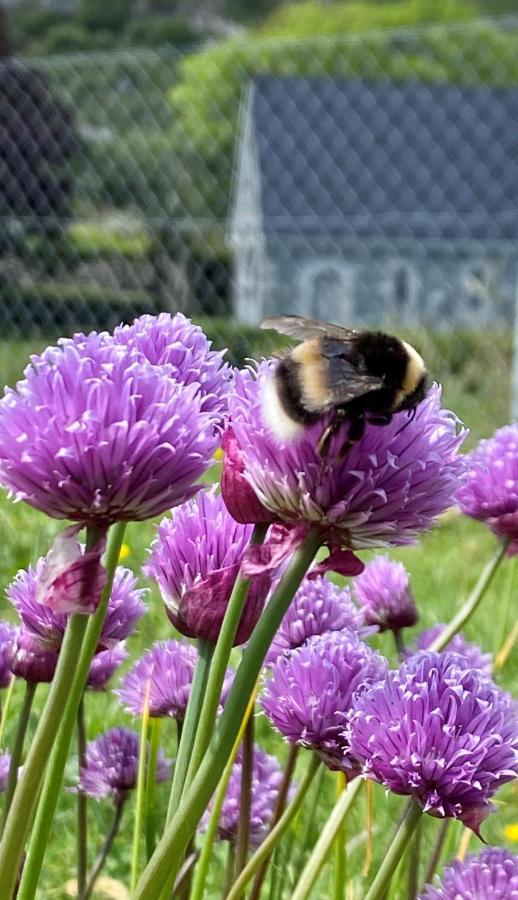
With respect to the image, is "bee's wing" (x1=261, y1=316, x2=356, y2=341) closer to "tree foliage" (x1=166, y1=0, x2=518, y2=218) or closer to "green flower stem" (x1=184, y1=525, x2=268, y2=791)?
"green flower stem" (x1=184, y1=525, x2=268, y2=791)

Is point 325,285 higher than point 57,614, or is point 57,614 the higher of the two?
point 325,285

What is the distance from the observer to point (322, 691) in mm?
765

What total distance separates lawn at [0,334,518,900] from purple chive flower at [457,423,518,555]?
37 millimetres

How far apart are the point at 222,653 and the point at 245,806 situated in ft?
1.06

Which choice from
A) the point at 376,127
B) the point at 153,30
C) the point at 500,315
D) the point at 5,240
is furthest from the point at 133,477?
the point at 153,30

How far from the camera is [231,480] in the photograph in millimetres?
582

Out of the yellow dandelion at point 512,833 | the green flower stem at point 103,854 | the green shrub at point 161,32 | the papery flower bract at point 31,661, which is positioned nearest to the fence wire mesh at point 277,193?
the green shrub at point 161,32

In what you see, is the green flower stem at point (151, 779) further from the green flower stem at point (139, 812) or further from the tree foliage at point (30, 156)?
the tree foliage at point (30, 156)

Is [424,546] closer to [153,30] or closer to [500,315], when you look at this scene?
[500,315]

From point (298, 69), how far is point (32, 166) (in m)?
13.5

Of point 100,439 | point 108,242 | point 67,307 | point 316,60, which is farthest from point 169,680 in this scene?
point 316,60

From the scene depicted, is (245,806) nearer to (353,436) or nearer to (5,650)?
(5,650)

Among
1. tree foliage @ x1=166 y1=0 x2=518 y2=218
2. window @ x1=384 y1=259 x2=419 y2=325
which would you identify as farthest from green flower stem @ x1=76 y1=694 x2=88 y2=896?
window @ x1=384 y1=259 x2=419 y2=325

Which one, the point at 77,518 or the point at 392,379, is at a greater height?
the point at 392,379
